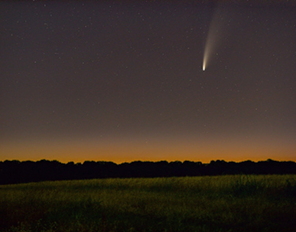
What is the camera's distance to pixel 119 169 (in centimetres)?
4588

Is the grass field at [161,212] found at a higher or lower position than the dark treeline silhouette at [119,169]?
lower

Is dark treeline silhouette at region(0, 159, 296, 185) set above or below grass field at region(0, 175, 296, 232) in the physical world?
above

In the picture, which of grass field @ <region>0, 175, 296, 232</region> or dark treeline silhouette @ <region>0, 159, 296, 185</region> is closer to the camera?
grass field @ <region>0, 175, 296, 232</region>

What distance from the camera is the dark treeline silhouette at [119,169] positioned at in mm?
42250

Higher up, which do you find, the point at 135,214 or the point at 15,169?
the point at 15,169

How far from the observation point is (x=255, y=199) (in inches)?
597

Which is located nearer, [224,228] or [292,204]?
[224,228]

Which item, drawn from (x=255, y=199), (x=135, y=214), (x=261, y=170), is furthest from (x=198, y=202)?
(x=261, y=170)

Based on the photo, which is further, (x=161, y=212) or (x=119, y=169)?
(x=119, y=169)

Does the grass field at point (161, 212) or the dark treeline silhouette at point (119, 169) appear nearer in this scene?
the grass field at point (161, 212)

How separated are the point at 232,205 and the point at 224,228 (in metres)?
3.74

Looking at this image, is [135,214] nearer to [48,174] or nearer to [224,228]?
[224,228]

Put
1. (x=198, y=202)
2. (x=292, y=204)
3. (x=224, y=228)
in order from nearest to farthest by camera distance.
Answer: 1. (x=224, y=228)
2. (x=292, y=204)
3. (x=198, y=202)

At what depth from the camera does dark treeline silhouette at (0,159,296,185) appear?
1663 inches
